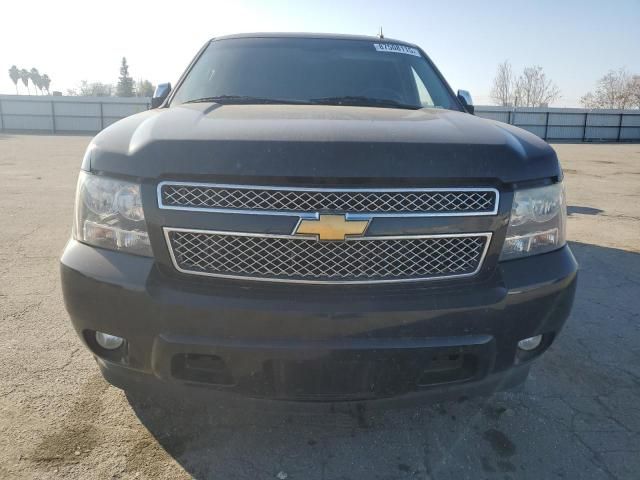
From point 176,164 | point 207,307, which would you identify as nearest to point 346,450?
point 207,307

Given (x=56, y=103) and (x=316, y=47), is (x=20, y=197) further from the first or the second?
(x=56, y=103)

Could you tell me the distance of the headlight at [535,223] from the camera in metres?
2.03

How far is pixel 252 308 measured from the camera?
5.85ft

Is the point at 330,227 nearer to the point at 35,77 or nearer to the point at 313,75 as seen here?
the point at 313,75

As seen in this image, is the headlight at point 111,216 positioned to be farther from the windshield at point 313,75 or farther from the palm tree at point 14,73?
the palm tree at point 14,73

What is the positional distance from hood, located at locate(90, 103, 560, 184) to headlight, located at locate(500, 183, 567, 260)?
8 cm

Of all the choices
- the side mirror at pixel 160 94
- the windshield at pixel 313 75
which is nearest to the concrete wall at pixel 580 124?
the windshield at pixel 313 75

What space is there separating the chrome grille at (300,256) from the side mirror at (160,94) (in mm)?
1947

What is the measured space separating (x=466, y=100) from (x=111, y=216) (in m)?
2.79

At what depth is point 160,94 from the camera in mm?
3604

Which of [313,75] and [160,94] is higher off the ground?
[313,75]

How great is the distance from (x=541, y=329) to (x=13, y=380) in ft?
8.70

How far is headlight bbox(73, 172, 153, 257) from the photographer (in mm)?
1920

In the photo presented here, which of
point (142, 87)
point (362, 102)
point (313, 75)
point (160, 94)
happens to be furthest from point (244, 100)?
point (142, 87)
